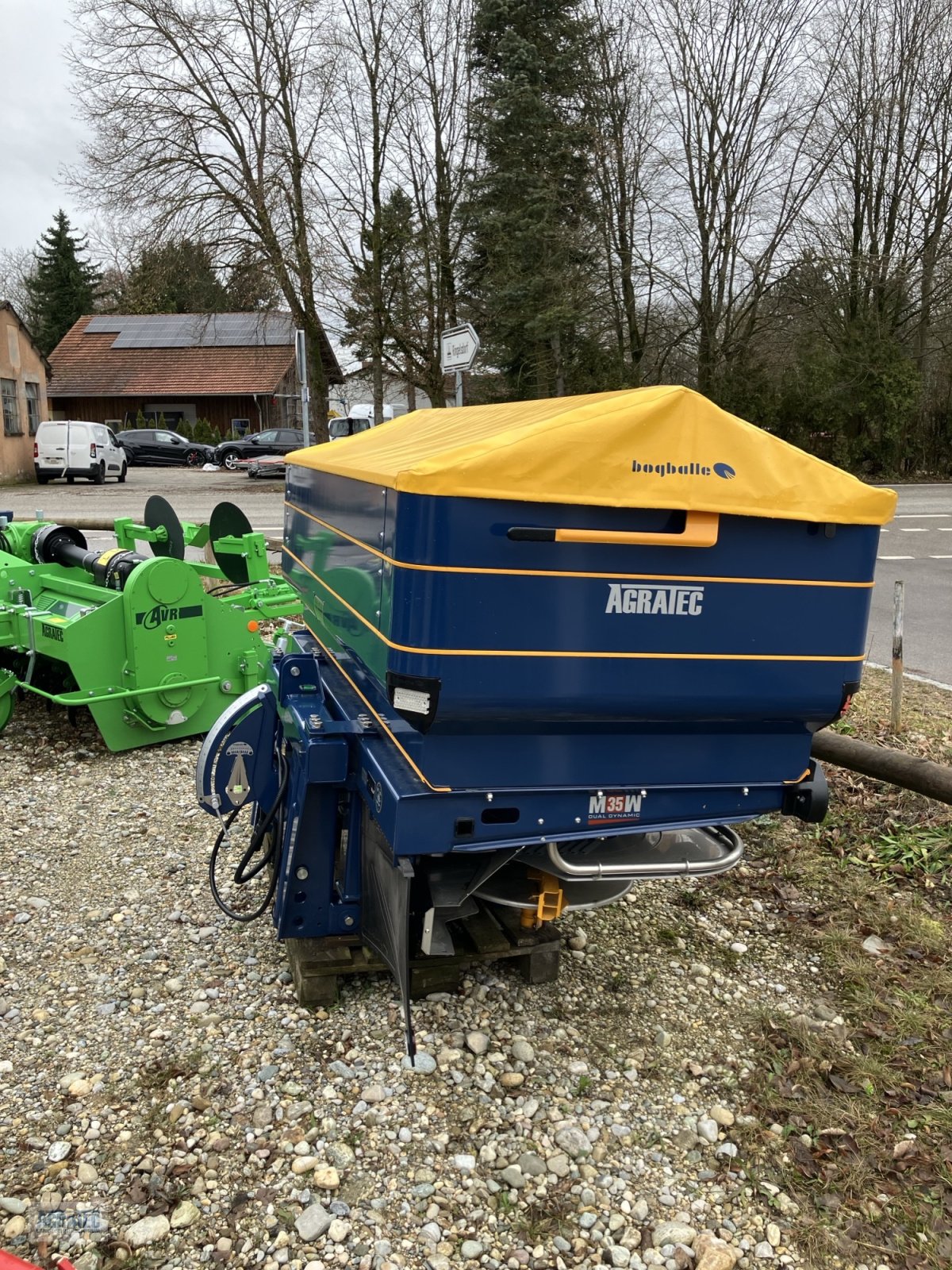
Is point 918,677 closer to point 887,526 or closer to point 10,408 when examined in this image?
point 887,526

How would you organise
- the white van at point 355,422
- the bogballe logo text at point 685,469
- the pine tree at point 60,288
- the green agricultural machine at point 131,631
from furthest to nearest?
the pine tree at point 60,288
the white van at point 355,422
the green agricultural machine at point 131,631
the bogballe logo text at point 685,469

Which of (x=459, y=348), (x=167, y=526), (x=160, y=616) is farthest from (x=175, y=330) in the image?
(x=160, y=616)

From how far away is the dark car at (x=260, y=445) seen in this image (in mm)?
30656

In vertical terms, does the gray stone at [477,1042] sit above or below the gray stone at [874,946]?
below

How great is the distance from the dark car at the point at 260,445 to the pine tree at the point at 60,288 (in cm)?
2259

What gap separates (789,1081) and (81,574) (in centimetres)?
556

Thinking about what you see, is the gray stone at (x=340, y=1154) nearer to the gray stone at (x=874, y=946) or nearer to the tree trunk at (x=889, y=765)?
the gray stone at (x=874, y=946)

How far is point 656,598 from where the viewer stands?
272cm

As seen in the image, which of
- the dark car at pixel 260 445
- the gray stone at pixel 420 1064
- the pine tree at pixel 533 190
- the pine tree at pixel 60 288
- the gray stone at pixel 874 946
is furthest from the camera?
A: the pine tree at pixel 60 288

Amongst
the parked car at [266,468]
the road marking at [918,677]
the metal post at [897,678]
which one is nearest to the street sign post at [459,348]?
the metal post at [897,678]

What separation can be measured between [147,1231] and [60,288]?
5302cm

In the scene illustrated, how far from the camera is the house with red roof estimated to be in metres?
38.1

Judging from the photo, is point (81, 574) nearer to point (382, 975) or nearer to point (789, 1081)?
point (382, 975)

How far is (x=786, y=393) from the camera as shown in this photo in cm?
2853
